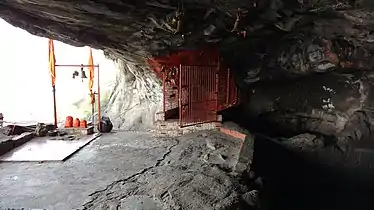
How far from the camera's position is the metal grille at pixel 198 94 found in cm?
923

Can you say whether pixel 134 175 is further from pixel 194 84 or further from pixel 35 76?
pixel 35 76

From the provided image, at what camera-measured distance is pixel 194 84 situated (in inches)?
371

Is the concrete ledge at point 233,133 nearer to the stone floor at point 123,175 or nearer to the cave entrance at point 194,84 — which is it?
the stone floor at point 123,175

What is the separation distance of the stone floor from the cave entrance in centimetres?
110

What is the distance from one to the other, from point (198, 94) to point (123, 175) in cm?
410

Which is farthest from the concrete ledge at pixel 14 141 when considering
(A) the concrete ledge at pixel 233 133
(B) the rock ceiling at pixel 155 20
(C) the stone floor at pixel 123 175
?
(A) the concrete ledge at pixel 233 133

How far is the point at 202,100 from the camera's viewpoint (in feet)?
31.6

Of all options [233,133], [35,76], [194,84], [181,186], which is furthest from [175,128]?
[35,76]

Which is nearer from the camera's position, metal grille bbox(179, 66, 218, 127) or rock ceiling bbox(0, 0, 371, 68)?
rock ceiling bbox(0, 0, 371, 68)

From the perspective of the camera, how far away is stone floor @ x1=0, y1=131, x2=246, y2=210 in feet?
15.9

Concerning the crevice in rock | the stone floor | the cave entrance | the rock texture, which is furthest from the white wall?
the crevice in rock

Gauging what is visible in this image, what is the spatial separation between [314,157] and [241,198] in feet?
19.5

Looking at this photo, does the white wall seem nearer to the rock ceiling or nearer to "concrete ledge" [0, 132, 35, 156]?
"concrete ledge" [0, 132, 35, 156]

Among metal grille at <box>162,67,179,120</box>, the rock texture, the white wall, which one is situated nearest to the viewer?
the rock texture
